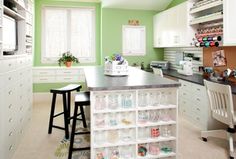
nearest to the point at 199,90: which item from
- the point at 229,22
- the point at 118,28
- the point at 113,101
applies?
the point at 229,22

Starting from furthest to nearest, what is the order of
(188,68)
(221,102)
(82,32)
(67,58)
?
(82,32), (67,58), (188,68), (221,102)

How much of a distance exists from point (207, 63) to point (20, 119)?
3.50 m

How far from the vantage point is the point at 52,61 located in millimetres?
6105

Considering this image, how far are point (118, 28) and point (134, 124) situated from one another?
4.00 metres

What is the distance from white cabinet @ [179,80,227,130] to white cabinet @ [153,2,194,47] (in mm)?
1041

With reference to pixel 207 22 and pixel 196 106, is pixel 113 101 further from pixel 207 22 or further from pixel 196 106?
pixel 207 22

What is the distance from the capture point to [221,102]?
295cm

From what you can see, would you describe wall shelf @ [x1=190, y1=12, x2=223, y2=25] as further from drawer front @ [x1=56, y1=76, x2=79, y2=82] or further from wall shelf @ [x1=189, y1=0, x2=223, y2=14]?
drawer front @ [x1=56, y1=76, x2=79, y2=82]

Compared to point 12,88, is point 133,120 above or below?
below

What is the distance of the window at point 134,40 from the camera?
19.9 feet

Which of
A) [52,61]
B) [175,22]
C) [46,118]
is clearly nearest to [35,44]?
[52,61]

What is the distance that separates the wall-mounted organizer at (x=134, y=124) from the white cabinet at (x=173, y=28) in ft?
8.07

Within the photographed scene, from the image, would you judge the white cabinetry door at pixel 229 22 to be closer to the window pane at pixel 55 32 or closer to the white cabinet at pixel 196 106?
the white cabinet at pixel 196 106

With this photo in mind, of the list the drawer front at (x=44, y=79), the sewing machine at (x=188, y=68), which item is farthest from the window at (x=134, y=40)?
the drawer front at (x=44, y=79)
